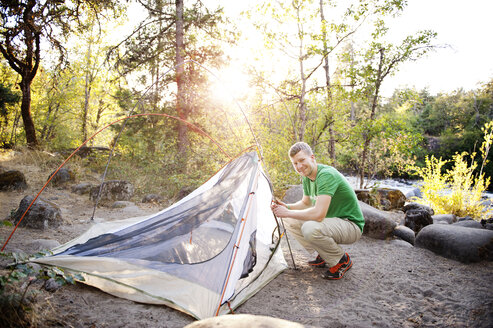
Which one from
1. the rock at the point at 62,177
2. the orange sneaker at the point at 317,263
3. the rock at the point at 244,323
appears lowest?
the orange sneaker at the point at 317,263

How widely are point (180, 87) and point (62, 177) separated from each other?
11.3 ft

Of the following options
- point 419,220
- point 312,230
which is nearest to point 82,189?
point 312,230

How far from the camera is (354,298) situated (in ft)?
7.07

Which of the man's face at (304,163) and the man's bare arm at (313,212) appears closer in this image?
the man's bare arm at (313,212)

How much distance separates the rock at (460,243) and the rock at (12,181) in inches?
269

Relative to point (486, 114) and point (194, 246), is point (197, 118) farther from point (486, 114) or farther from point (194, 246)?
point (486, 114)

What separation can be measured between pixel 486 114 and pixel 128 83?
19114 mm

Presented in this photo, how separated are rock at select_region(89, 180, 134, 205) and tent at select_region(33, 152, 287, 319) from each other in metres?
2.42

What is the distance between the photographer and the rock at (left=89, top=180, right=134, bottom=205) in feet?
17.8

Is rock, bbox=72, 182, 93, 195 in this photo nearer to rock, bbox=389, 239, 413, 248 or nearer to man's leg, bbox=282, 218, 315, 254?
man's leg, bbox=282, 218, 315, 254

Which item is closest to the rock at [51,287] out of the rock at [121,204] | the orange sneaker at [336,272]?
the orange sneaker at [336,272]

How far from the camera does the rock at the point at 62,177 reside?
241 inches

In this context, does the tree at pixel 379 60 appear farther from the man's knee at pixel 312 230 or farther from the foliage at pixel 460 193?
the man's knee at pixel 312 230

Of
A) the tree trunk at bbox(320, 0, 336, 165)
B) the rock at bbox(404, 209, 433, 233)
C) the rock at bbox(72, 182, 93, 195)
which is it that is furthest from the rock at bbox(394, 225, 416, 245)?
the rock at bbox(72, 182, 93, 195)
